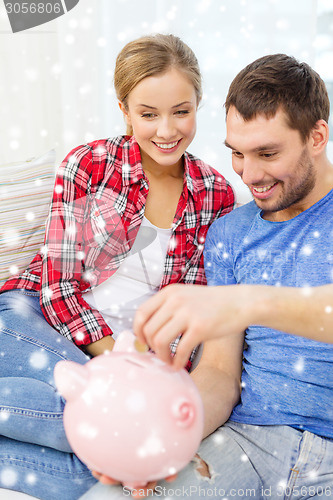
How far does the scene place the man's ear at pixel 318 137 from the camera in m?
1.22

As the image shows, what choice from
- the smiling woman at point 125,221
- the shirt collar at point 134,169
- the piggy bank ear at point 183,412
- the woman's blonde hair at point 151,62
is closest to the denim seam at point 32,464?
the smiling woman at point 125,221

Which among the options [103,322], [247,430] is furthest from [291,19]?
[247,430]

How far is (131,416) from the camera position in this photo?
0.77 m

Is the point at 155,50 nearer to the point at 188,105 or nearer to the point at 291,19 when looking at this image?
the point at 188,105

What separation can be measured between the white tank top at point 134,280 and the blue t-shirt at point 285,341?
28 centimetres

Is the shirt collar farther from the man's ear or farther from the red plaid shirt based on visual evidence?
the man's ear

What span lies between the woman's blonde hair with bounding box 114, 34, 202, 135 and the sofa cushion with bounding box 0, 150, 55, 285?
1.48ft

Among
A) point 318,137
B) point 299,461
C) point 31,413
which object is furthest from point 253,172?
point 31,413

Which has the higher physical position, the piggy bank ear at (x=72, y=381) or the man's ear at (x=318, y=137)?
the man's ear at (x=318, y=137)

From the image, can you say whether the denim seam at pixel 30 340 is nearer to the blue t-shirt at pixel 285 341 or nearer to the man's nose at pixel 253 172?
the blue t-shirt at pixel 285 341

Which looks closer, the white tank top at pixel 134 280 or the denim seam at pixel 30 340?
the denim seam at pixel 30 340

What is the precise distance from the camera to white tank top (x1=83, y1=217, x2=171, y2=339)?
1575 mm

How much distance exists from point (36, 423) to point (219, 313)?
0.70m

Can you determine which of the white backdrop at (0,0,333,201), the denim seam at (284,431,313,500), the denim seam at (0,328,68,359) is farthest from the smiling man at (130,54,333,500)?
the white backdrop at (0,0,333,201)
